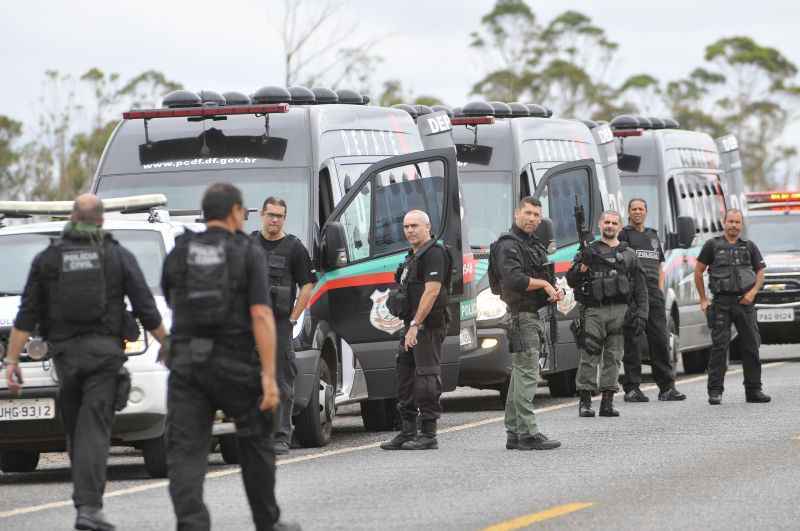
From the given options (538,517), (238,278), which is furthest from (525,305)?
(238,278)

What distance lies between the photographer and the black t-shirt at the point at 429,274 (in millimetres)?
13008

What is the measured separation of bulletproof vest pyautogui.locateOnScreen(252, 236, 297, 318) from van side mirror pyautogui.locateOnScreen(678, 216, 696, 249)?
360 inches

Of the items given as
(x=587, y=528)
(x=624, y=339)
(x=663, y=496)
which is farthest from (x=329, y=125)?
(x=587, y=528)

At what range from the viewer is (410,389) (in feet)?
43.9

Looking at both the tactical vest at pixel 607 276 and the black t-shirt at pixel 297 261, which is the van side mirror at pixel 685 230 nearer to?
the tactical vest at pixel 607 276

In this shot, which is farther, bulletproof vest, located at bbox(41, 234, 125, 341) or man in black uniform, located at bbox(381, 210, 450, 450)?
man in black uniform, located at bbox(381, 210, 450, 450)

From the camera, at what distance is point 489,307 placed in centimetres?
1723

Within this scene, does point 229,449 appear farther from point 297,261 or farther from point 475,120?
point 475,120

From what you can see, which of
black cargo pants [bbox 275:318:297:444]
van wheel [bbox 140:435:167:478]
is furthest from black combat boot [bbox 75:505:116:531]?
black cargo pants [bbox 275:318:297:444]

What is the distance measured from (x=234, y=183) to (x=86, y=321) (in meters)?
5.21

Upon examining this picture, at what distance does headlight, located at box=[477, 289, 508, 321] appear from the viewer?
1719 centimetres

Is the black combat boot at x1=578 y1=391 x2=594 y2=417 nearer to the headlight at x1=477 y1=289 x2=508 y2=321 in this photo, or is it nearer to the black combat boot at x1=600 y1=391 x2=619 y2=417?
the black combat boot at x1=600 y1=391 x2=619 y2=417

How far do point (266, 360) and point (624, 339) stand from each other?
1019 centimetres

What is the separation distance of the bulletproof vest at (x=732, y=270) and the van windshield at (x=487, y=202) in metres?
2.16
